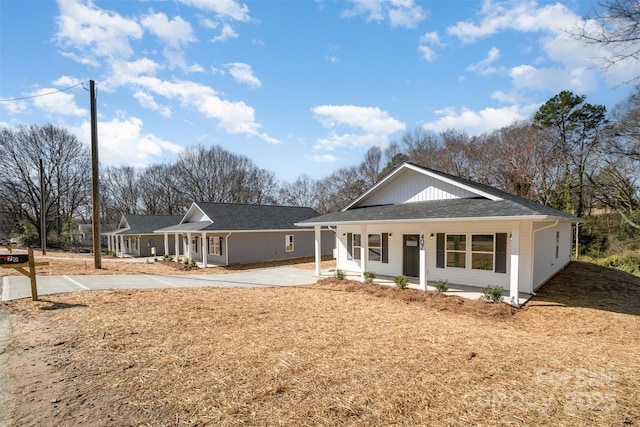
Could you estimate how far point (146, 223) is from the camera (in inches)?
1271

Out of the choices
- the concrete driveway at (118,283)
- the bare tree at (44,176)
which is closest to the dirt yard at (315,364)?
the concrete driveway at (118,283)

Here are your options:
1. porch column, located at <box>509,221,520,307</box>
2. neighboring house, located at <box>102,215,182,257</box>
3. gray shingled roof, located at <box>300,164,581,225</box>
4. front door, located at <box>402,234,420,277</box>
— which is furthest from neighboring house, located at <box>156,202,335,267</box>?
porch column, located at <box>509,221,520,307</box>

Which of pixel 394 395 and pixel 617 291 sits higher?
pixel 394 395

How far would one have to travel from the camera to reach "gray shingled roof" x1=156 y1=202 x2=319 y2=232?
816 inches

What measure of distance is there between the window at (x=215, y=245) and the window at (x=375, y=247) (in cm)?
1152

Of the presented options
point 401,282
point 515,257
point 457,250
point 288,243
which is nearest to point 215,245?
point 288,243

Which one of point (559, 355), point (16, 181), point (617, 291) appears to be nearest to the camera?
point (559, 355)

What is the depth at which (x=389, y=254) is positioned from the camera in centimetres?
1377

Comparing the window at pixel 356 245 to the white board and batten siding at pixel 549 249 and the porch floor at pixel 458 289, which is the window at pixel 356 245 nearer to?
the porch floor at pixel 458 289

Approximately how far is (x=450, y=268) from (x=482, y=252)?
137 centimetres

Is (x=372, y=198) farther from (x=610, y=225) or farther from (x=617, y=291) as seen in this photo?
(x=610, y=225)

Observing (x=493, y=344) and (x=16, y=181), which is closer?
(x=493, y=344)

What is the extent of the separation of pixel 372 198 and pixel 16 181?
4695 centimetres

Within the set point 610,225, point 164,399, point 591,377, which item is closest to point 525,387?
point 591,377
